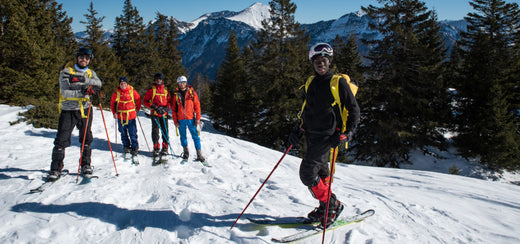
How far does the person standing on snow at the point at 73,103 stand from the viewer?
189 inches

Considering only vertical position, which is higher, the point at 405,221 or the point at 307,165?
the point at 307,165

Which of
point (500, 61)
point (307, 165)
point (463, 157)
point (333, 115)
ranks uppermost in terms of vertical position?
point (500, 61)

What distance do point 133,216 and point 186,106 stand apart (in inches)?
133

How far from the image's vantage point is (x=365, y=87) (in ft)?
62.4

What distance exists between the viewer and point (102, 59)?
2508 centimetres

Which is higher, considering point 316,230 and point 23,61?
point 23,61

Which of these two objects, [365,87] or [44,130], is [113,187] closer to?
[44,130]

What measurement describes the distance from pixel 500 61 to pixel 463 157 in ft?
24.5

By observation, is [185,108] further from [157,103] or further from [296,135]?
[296,135]

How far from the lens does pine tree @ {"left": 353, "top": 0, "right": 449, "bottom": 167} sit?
17312 millimetres

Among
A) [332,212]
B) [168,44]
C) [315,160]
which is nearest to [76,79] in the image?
[315,160]

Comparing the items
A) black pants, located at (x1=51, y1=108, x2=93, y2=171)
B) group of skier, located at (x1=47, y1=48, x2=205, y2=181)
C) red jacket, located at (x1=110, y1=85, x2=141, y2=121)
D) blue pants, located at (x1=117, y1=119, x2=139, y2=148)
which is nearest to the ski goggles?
group of skier, located at (x1=47, y1=48, x2=205, y2=181)

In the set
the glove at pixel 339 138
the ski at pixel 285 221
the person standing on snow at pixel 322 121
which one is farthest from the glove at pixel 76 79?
the glove at pixel 339 138

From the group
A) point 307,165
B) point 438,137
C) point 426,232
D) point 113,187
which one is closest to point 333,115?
point 307,165
